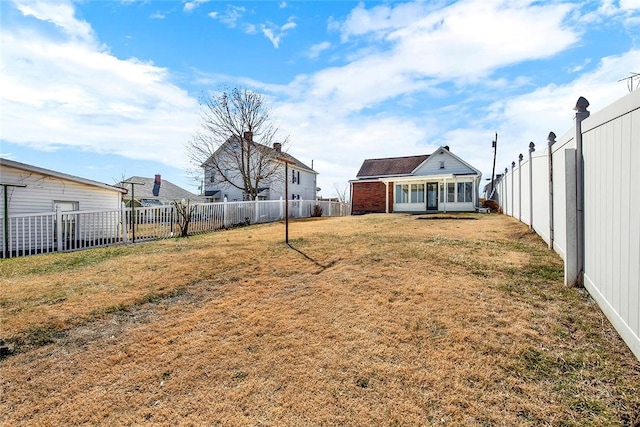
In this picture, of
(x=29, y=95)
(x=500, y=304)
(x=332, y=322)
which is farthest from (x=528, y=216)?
(x=29, y=95)

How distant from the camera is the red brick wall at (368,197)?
2406 centimetres

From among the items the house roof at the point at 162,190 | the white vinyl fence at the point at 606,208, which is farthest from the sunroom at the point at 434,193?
the house roof at the point at 162,190

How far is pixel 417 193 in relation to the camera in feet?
73.8

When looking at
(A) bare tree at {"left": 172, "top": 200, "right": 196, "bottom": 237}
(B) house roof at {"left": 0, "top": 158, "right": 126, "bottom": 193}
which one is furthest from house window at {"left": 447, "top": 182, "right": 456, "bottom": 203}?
(B) house roof at {"left": 0, "top": 158, "right": 126, "bottom": 193}

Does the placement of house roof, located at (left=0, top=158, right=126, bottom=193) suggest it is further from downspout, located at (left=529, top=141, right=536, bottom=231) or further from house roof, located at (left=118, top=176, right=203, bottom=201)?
downspout, located at (left=529, top=141, right=536, bottom=231)

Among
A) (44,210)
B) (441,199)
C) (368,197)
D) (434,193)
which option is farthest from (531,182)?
(44,210)

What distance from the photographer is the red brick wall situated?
24.1m

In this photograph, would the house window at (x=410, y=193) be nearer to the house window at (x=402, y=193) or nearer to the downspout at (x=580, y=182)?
the house window at (x=402, y=193)

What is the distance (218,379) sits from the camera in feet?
9.74

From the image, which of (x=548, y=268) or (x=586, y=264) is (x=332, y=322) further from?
(x=548, y=268)

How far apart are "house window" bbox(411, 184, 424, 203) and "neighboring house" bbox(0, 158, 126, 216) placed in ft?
60.0

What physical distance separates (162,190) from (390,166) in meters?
21.1

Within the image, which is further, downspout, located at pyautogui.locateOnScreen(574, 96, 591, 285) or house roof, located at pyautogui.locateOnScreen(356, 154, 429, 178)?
house roof, located at pyautogui.locateOnScreen(356, 154, 429, 178)

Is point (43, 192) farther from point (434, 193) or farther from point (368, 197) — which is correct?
point (434, 193)
